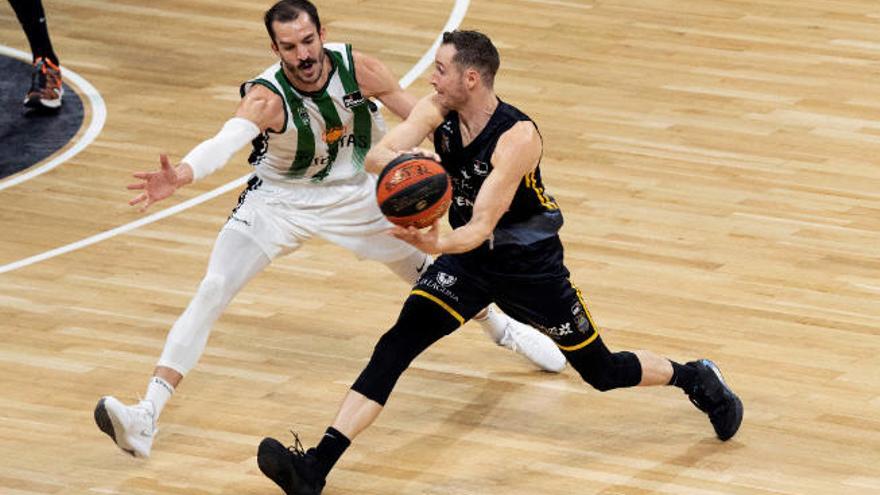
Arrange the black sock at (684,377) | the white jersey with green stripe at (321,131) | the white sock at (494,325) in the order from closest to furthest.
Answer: the black sock at (684,377) → the white jersey with green stripe at (321,131) → the white sock at (494,325)

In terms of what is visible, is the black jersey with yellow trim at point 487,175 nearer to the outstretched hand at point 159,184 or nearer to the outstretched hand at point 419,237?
the outstretched hand at point 419,237

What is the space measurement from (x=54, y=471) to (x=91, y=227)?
116 inches

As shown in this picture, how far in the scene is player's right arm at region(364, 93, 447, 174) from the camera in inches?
295

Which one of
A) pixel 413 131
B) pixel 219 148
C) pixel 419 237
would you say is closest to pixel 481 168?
pixel 413 131

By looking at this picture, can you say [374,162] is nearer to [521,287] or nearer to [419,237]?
[419,237]

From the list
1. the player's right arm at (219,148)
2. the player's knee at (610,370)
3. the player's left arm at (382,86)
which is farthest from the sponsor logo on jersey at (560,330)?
the player's right arm at (219,148)

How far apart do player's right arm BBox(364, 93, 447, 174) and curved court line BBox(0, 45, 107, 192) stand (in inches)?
164

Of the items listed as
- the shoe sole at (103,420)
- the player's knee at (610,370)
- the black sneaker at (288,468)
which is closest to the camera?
the black sneaker at (288,468)

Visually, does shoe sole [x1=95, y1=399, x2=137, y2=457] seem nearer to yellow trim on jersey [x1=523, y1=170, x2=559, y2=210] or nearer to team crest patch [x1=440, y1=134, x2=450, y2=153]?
team crest patch [x1=440, y1=134, x2=450, y2=153]

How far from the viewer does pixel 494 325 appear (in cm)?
866

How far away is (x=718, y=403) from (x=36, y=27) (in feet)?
20.2

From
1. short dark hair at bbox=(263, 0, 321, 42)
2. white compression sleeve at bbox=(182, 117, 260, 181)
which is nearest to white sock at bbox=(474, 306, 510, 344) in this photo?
white compression sleeve at bbox=(182, 117, 260, 181)

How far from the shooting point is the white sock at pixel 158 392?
7758mm

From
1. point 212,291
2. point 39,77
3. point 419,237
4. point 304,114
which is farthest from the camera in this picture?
point 39,77
